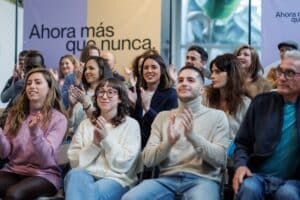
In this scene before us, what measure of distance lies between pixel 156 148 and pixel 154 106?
2.23ft

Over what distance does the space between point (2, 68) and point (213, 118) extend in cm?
422

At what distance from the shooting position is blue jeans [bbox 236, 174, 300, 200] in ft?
7.83

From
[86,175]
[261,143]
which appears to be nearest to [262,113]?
[261,143]

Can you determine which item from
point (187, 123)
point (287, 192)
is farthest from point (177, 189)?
point (287, 192)

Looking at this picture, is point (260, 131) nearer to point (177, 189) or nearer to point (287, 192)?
point (287, 192)

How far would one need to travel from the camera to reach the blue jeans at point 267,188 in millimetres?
2387

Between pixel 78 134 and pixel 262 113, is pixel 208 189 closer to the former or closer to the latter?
pixel 262 113

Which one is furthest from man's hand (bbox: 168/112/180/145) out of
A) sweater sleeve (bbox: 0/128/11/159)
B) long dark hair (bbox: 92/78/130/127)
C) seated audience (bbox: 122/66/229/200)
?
sweater sleeve (bbox: 0/128/11/159)

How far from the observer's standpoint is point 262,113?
2672 mm

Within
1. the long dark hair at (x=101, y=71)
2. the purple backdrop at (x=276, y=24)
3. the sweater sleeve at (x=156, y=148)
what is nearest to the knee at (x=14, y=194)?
the sweater sleeve at (x=156, y=148)

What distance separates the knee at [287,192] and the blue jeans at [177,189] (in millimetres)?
355

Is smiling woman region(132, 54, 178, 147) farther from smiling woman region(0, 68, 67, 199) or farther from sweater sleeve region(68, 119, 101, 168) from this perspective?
smiling woman region(0, 68, 67, 199)

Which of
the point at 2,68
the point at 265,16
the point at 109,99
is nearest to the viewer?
the point at 109,99

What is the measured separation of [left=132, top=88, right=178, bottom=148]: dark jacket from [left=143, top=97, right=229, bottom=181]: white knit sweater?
337mm
